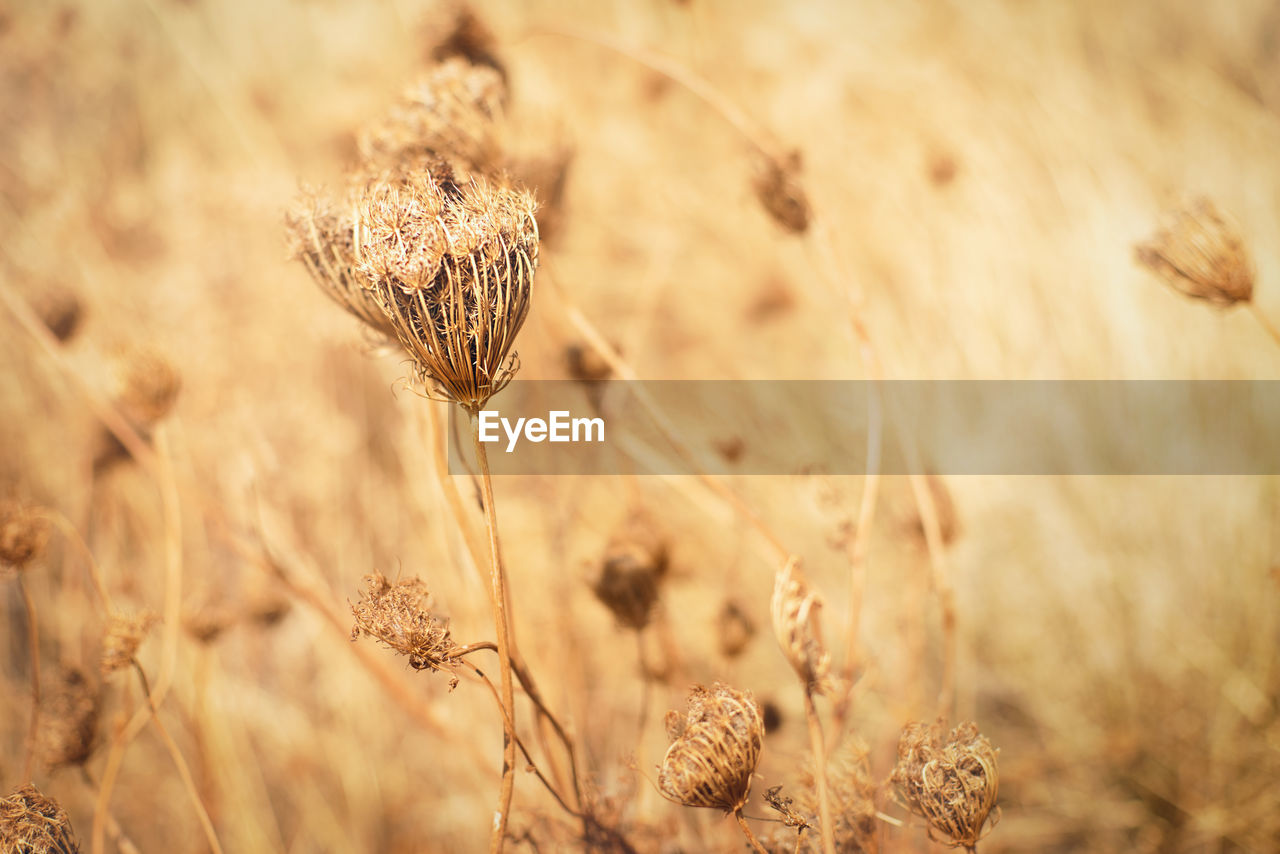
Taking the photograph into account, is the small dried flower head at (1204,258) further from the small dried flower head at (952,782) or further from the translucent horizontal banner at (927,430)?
the small dried flower head at (952,782)

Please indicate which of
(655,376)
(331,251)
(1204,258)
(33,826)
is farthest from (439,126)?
(1204,258)

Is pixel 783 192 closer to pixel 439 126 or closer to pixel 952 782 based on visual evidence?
pixel 439 126

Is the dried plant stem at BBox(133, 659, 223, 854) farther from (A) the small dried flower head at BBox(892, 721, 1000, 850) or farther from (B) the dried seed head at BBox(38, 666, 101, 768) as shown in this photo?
(A) the small dried flower head at BBox(892, 721, 1000, 850)

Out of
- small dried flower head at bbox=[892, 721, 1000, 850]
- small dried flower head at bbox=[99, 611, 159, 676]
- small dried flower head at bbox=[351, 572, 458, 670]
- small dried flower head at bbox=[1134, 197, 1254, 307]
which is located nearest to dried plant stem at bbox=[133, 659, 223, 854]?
small dried flower head at bbox=[99, 611, 159, 676]

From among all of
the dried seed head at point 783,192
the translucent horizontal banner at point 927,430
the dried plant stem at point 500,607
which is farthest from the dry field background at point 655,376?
the dried plant stem at point 500,607

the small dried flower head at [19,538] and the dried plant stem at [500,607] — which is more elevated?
the small dried flower head at [19,538]
